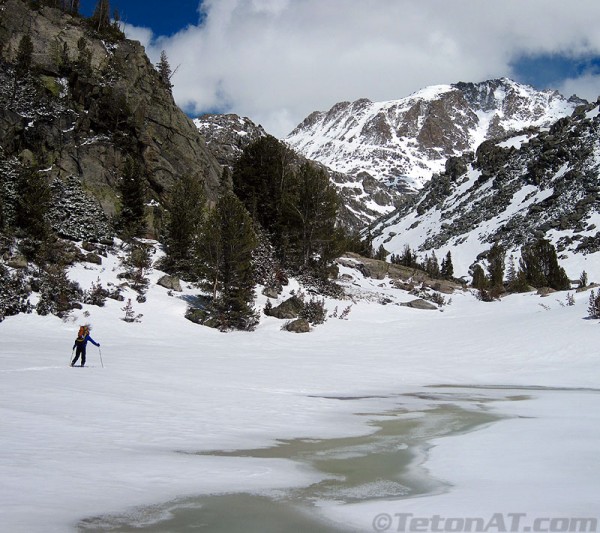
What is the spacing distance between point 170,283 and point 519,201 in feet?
353

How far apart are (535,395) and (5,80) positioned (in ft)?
136

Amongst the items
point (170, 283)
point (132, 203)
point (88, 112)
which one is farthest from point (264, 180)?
point (170, 283)

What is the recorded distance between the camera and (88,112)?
127 ft

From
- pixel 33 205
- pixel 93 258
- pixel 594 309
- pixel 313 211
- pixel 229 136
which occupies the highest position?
pixel 229 136

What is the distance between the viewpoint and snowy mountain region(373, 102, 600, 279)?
89750mm

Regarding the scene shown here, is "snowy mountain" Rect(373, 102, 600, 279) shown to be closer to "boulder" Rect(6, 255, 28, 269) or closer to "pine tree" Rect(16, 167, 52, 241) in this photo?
"pine tree" Rect(16, 167, 52, 241)

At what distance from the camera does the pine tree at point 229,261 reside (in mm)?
25562

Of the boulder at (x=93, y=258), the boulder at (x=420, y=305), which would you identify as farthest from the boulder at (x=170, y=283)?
the boulder at (x=420, y=305)

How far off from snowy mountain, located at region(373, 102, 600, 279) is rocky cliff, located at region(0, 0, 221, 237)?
2274 inches

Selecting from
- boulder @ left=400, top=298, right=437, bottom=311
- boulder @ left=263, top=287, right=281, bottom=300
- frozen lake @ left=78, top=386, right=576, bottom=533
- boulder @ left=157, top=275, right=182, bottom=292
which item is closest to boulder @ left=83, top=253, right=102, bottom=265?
boulder @ left=157, top=275, right=182, bottom=292

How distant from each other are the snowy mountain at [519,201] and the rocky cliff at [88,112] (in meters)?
57.8

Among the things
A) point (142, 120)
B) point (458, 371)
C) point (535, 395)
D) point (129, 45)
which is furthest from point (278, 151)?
point (535, 395)

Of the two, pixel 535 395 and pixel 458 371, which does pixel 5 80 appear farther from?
pixel 535 395

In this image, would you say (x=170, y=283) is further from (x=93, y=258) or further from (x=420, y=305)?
(x=420, y=305)
